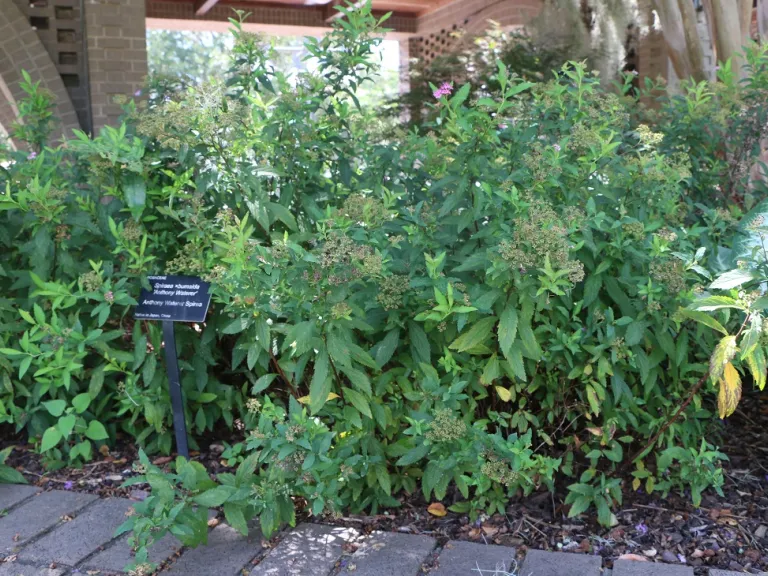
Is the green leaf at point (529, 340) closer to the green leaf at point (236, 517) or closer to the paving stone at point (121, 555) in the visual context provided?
the green leaf at point (236, 517)

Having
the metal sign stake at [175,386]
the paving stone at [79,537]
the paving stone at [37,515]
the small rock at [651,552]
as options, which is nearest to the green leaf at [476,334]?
the small rock at [651,552]

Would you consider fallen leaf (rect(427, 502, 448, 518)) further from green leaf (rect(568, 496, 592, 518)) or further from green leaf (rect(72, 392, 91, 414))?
green leaf (rect(72, 392, 91, 414))

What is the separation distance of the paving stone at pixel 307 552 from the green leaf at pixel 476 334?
2.19ft

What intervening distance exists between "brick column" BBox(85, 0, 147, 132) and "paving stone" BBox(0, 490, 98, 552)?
556 centimetres

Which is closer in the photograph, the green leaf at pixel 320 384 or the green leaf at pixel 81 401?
the green leaf at pixel 320 384

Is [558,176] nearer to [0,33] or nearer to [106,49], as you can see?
[106,49]

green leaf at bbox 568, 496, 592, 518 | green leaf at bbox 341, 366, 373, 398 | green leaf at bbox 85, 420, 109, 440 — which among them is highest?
green leaf at bbox 341, 366, 373, 398

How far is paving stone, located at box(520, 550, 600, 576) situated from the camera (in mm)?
2209

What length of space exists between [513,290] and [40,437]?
1.98 meters

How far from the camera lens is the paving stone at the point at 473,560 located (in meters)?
2.23

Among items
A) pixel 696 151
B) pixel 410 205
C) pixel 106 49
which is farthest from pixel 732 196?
pixel 106 49

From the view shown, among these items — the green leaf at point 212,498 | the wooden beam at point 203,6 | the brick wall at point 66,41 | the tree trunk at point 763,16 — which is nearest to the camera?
the green leaf at point 212,498

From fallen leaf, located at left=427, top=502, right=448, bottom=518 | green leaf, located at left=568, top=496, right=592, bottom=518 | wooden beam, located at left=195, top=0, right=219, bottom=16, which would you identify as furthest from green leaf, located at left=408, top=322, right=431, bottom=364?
wooden beam, located at left=195, top=0, right=219, bottom=16

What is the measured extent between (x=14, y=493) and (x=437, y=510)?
1.51 meters
